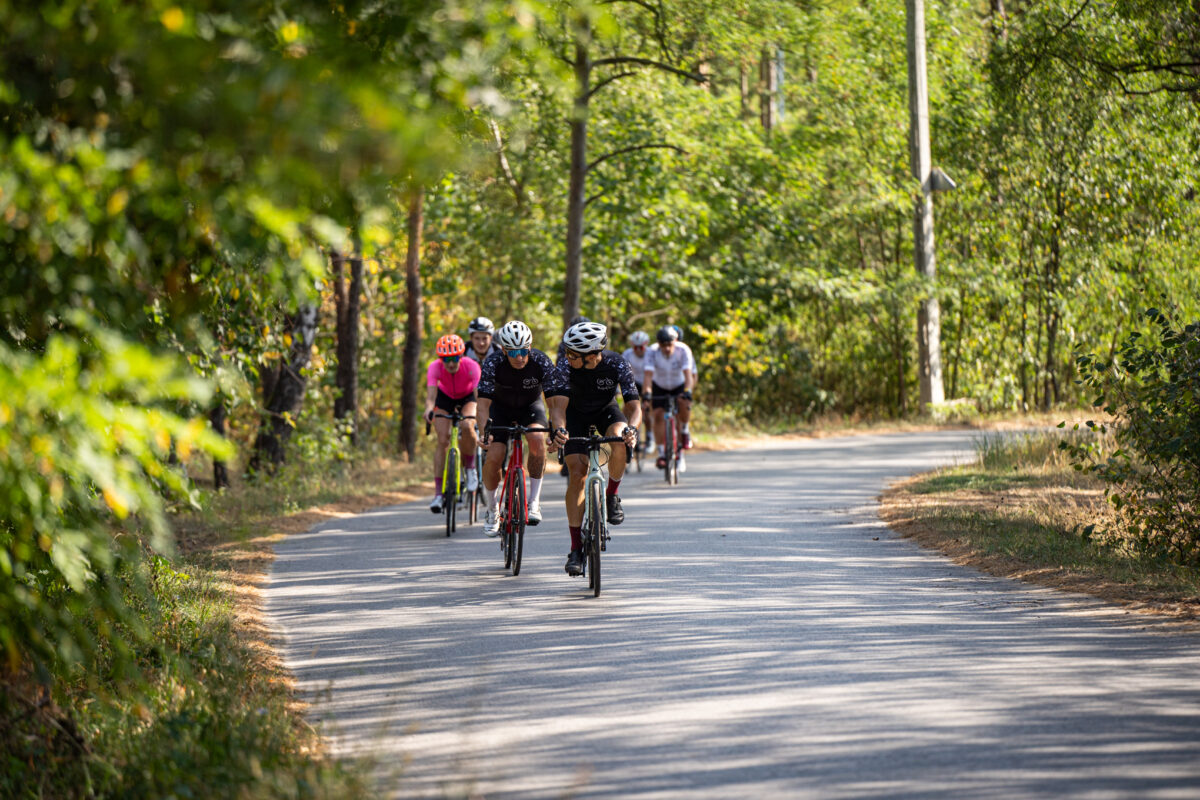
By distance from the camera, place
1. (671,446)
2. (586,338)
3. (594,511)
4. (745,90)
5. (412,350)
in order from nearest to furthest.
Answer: (594,511), (586,338), (671,446), (412,350), (745,90)

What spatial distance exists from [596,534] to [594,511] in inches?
9.0

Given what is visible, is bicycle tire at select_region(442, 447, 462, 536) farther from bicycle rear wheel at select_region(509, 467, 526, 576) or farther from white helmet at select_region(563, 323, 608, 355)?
white helmet at select_region(563, 323, 608, 355)

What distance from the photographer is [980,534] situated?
40.9ft

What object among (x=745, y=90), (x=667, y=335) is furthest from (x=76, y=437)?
(x=745, y=90)

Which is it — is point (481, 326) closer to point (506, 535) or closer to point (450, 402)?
point (450, 402)

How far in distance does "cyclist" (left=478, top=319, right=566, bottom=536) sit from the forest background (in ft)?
5.24

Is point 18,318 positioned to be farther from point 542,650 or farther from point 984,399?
point 984,399

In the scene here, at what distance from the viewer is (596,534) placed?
33.2ft

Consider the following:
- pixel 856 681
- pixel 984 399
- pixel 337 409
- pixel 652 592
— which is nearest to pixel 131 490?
pixel 856 681

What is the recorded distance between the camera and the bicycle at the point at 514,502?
11.5 metres

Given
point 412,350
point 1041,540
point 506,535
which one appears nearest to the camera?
point 1041,540

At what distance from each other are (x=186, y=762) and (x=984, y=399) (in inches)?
1145

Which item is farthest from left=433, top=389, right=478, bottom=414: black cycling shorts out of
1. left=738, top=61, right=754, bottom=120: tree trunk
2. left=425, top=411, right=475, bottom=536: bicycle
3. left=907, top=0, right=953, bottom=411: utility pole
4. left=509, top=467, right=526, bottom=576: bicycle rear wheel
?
left=738, top=61, right=754, bottom=120: tree trunk

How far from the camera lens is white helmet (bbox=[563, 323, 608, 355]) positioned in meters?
10.9
